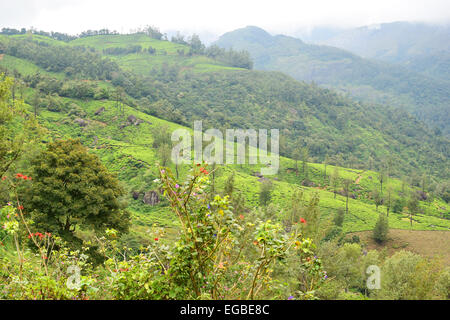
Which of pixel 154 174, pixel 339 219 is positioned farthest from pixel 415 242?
pixel 154 174

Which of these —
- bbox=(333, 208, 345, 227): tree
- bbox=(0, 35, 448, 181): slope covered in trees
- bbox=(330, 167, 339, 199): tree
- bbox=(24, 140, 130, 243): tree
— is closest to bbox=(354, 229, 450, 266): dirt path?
bbox=(333, 208, 345, 227): tree

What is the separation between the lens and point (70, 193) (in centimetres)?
1477

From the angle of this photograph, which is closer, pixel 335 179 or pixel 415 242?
pixel 415 242

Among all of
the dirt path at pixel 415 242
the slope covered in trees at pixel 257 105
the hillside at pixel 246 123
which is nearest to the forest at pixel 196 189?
the dirt path at pixel 415 242

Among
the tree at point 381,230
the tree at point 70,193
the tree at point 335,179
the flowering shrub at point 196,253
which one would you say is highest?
the flowering shrub at point 196,253

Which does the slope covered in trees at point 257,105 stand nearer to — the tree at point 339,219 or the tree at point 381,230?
the tree at point 339,219

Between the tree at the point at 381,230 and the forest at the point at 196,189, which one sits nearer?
the forest at the point at 196,189

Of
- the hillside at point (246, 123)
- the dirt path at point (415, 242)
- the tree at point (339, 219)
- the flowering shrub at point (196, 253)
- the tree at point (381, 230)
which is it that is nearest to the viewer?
the flowering shrub at point (196, 253)

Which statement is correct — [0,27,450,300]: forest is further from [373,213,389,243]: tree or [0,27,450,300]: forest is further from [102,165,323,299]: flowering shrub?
[373,213,389,243]: tree

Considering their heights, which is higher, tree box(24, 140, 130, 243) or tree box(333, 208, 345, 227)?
tree box(24, 140, 130, 243)

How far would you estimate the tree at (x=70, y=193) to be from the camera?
46.7 ft

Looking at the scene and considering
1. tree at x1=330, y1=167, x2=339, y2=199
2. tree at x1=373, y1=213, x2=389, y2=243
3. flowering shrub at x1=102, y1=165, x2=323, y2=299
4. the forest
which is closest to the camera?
flowering shrub at x1=102, y1=165, x2=323, y2=299

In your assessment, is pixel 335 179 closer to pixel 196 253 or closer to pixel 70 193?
pixel 70 193

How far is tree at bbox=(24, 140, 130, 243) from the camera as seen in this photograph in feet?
46.7
